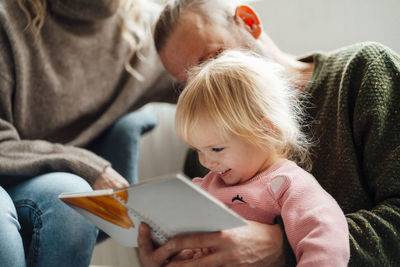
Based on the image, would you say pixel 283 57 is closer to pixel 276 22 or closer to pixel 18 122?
pixel 276 22

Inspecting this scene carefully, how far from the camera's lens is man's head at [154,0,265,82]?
3.27 feet

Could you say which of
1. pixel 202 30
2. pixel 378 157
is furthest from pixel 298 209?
pixel 202 30

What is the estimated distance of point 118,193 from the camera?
2.18ft

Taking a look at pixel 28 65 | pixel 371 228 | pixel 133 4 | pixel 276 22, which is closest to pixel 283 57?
pixel 276 22

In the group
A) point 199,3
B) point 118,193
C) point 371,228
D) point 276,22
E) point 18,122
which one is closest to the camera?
point 118,193

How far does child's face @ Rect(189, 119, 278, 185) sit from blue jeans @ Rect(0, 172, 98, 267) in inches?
14.0

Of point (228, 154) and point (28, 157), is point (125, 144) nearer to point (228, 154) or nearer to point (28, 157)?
point (28, 157)

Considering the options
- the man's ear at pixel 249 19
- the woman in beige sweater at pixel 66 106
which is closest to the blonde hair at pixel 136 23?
the woman in beige sweater at pixel 66 106

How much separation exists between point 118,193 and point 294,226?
31 centimetres

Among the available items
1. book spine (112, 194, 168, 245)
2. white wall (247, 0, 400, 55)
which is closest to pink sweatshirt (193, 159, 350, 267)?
book spine (112, 194, 168, 245)

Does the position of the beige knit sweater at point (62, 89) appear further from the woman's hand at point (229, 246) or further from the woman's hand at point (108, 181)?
the woman's hand at point (229, 246)

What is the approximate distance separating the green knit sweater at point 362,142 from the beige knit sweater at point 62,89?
1.97 feet

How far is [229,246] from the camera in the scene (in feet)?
2.38

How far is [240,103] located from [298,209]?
230 millimetres
